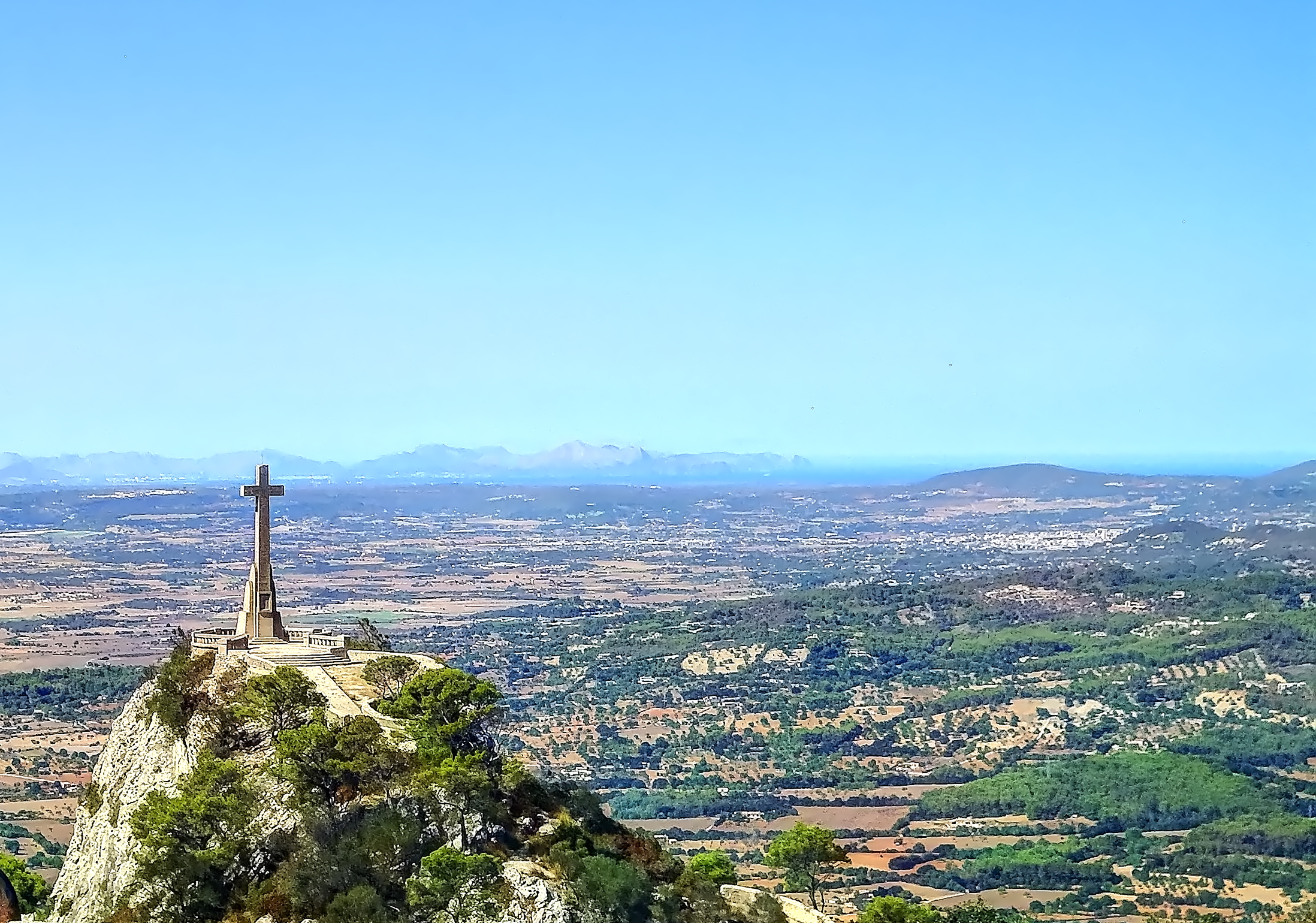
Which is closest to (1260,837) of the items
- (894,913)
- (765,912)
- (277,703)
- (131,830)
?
(894,913)

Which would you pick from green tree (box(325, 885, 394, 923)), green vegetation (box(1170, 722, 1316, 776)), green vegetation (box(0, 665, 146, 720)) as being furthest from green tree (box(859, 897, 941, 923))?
green vegetation (box(0, 665, 146, 720))

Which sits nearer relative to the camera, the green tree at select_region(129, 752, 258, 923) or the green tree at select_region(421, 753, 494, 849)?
the green tree at select_region(129, 752, 258, 923)

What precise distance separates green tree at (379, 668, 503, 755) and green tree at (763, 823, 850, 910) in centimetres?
1105

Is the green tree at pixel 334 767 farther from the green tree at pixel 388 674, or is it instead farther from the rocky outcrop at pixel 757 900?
the rocky outcrop at pixel 757 900

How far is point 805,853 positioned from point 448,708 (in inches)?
501

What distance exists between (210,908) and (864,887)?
142ft

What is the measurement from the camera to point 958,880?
73500 millimetres

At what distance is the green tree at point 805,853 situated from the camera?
44375mm

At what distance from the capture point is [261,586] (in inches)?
1752

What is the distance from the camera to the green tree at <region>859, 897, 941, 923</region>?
131 ft

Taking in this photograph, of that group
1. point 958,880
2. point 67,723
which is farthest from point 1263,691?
point 67,723

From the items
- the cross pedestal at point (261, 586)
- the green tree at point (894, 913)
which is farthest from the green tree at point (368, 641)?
the green tree at point (894, 913)

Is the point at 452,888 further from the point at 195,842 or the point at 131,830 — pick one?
the point at 131,830

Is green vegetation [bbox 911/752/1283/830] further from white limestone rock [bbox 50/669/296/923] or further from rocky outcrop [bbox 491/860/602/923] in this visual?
rocky outcrop [bbox 491/860/602/923]
